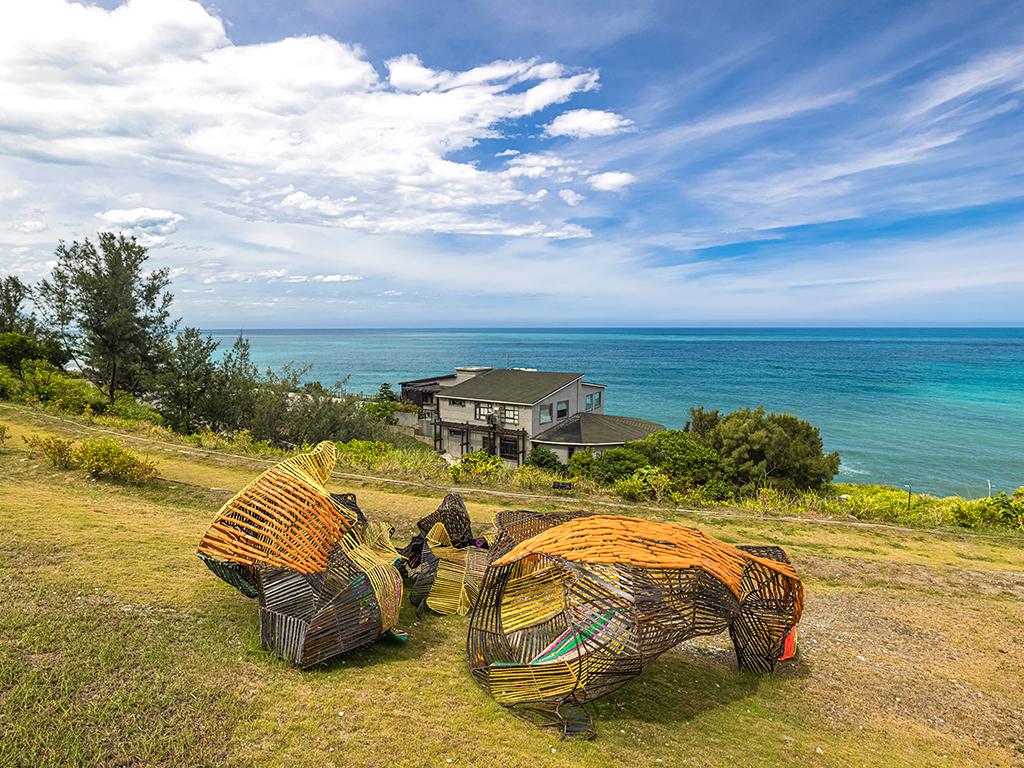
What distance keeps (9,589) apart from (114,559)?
139 cm

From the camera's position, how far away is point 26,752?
4691 mm

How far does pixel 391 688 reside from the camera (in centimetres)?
626

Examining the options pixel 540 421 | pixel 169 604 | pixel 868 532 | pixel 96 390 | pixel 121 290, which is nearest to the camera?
pixel 169 604

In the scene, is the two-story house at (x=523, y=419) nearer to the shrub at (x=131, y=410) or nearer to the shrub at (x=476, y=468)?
the shrub at (x=476, y=468)

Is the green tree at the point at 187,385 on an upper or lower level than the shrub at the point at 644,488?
upper

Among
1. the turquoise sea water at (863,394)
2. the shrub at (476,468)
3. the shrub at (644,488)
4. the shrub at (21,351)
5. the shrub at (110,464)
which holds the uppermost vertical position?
the shrub at (21,351)

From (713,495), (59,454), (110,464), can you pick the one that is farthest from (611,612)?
(59,454)

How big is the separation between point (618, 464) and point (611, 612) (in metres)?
19.9

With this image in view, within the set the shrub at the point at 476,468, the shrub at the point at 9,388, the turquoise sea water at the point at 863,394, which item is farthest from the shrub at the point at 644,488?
the turquoise sea water at the point at 863,394

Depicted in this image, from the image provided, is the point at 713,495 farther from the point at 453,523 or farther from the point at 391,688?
the point at 391,688

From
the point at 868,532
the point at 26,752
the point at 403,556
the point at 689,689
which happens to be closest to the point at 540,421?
the point at 868,532

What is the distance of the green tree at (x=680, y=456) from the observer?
2414 cm

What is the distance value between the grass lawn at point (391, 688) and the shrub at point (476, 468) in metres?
8.38

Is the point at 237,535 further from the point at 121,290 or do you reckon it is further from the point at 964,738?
the point at 121,290
